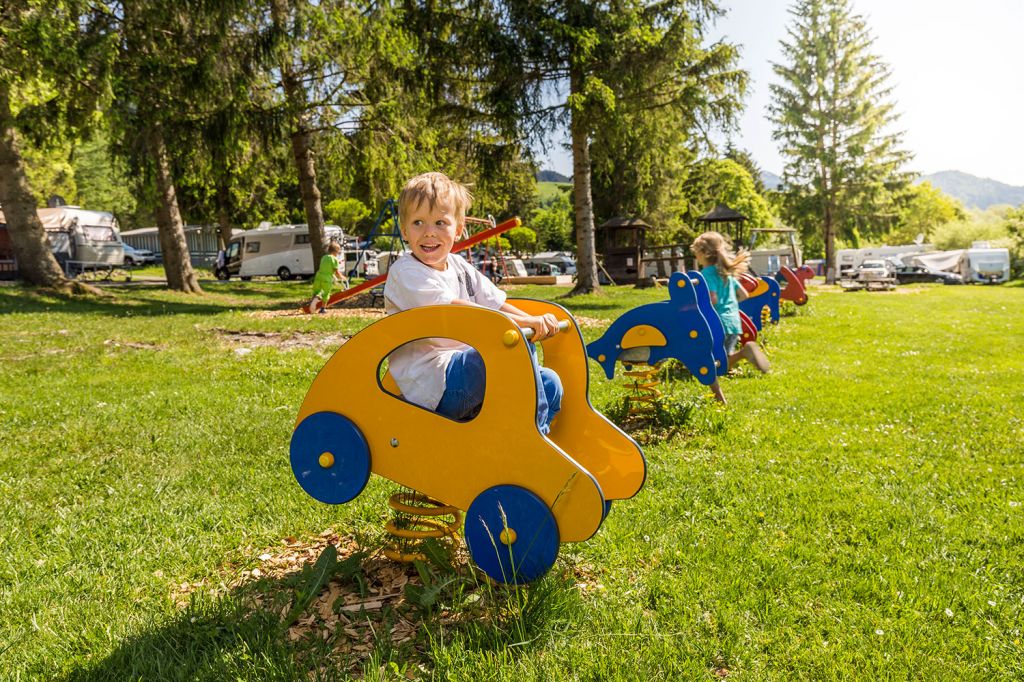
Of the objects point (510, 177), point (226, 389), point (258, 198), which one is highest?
point (258, 198)

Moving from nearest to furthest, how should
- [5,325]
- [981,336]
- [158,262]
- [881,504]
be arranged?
[881,504] < [5,325] < [981,336] < [158,262]

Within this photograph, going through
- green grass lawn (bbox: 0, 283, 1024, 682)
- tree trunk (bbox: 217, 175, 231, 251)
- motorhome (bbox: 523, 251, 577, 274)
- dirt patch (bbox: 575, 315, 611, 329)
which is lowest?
green grass lawn (bbox: 0, 283, 1024, 682)

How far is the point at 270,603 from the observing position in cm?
→ 268

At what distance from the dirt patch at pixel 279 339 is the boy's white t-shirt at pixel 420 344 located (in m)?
6.74

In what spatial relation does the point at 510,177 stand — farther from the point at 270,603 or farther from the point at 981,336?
the point at 270,603

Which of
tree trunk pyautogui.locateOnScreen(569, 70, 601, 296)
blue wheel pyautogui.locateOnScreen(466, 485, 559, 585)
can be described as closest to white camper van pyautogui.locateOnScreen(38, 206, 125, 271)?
tree trunk pyautogui.locateOnScreen(569, 70, 601, 296)

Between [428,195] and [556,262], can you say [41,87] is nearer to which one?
[428,195]

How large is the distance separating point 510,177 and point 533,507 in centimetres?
1844

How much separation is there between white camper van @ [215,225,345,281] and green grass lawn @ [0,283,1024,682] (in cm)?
2960

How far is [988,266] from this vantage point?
40.5m

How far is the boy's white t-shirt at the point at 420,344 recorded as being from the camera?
2672mm

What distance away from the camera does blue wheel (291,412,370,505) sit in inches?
105

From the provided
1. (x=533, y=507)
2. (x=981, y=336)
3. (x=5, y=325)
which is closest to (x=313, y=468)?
(x=533, y=507)

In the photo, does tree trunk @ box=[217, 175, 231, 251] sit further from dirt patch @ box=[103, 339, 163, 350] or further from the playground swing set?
the playground swing set
